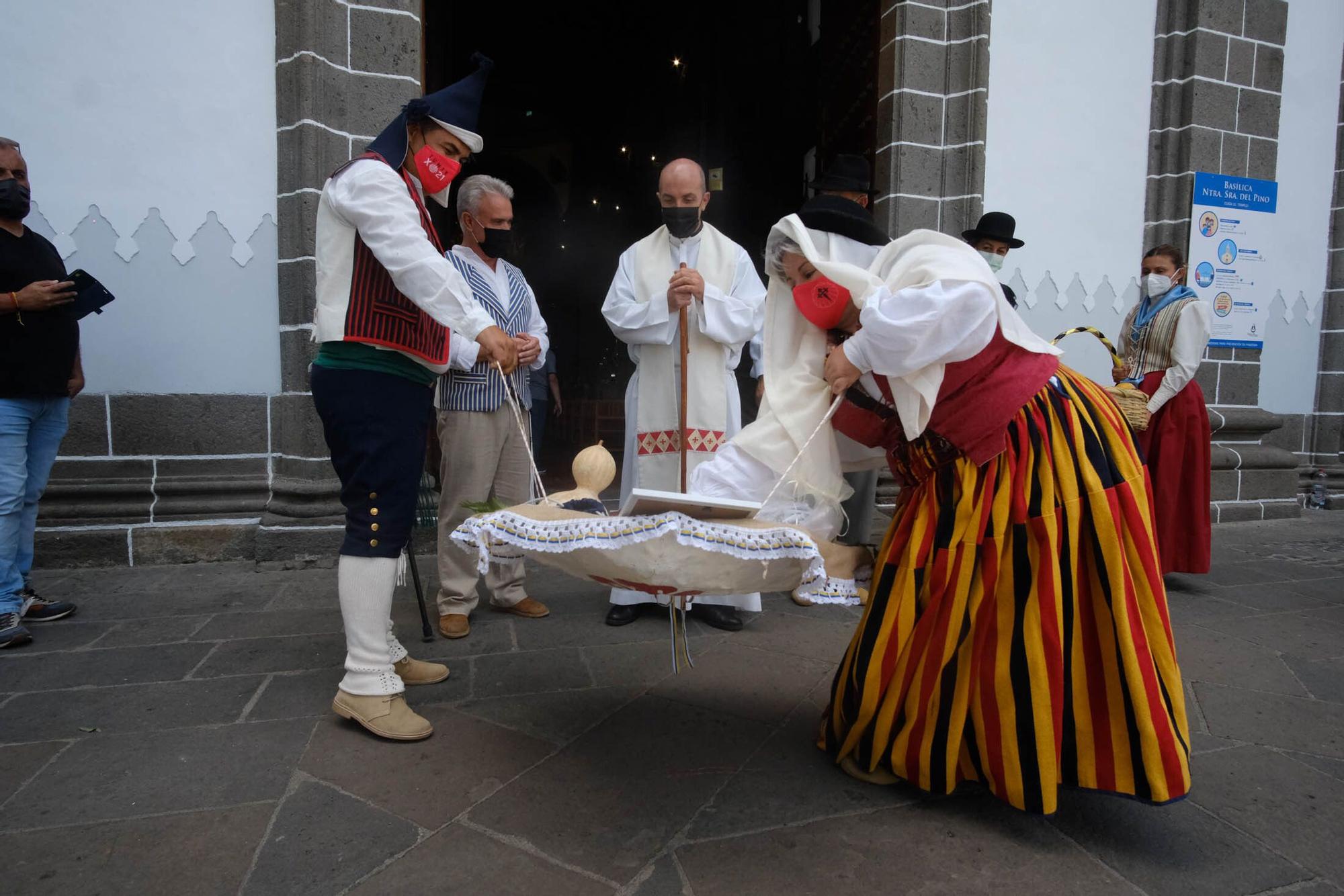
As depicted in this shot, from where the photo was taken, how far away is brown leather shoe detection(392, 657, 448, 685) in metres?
2.95

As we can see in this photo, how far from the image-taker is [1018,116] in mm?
5809

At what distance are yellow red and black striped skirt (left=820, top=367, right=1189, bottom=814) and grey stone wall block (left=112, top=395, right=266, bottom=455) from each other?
394 centimetres

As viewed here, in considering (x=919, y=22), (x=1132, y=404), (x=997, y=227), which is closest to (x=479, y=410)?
(x=1132, y=404)

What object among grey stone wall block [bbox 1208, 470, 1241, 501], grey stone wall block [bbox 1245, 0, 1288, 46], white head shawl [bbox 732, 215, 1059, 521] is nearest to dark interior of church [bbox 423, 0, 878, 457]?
grey stone wall block [bbox 1245, 0, 1288, 46]

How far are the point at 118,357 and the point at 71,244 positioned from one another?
62 centimetres

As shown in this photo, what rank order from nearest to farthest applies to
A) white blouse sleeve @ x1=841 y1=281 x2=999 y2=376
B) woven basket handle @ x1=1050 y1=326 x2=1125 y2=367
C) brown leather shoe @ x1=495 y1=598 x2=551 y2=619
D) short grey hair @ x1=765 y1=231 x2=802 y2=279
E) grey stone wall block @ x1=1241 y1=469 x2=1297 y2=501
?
white blouse sleeve @ x1=841 y1=281 x2=999 y2=376
short grey hair @ x1=765 y1=231 x2=802 y2=279
woven basket handle @ x1=1050 y1=326 x2=1125 y2=367
brown leather shoe @ x1=495 y1=598 x2=551 y2=619
grey stone wall block @ x1=1241 y1=469 x2=1297 y2=501

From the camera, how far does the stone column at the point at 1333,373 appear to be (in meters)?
6.85

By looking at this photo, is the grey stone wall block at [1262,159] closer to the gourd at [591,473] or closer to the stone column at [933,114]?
the stone column at [933,114]

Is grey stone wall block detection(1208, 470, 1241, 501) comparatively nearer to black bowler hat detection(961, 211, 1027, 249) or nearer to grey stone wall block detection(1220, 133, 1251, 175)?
grey stone wall block detection(1220, 133, 1251, 175)

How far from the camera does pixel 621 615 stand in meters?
3.73

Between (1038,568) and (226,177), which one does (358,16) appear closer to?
(226,177)

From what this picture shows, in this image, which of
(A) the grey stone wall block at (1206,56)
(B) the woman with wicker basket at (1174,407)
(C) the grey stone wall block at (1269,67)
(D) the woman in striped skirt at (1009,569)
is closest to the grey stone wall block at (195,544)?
(D) the woman in striped skirt at (1009,569)

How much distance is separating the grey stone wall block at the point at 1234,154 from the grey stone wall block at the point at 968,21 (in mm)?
2166

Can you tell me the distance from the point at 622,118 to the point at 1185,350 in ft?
32.4
